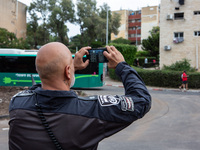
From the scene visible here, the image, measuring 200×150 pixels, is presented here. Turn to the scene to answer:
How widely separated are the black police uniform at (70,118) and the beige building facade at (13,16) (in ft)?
131

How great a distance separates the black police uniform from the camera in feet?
5.28

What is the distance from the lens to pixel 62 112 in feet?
5.30

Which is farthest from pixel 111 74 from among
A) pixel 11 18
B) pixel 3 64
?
pixel 11 18

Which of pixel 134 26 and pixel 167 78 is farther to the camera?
pixel 134 26

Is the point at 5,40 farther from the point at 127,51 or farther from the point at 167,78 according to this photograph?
the point at 167,78

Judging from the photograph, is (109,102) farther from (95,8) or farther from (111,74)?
(95,8)

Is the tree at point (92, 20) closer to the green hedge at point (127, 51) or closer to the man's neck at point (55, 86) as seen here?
the green hedge at point (127, 51)

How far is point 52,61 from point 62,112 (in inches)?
14.5

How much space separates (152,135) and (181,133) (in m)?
0.98

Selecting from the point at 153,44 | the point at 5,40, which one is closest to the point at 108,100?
the point at 5,40

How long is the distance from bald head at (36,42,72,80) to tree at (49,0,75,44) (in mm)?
48791

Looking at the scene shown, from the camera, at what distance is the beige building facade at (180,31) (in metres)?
27.2

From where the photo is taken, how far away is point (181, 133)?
24.2 feet

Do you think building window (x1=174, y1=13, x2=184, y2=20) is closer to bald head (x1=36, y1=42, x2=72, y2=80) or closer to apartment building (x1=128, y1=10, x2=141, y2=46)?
bald head (x1=36, y1=42, x2=72, y2=80)
